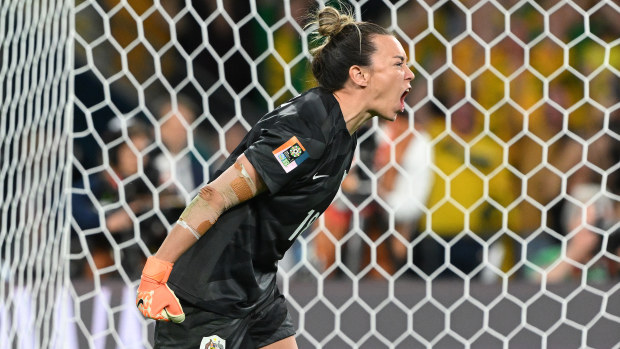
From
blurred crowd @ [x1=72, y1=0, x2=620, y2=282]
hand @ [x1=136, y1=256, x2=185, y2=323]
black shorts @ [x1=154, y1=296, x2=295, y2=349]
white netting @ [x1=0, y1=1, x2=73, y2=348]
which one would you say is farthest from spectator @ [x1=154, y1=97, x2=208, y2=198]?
hand @ [x1=136, y1=256, x2=185, y2=323]

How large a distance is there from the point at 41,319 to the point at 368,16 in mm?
1930

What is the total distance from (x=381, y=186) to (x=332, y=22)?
1390 millimetres

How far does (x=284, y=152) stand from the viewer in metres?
1.79

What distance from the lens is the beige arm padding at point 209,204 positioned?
176cm

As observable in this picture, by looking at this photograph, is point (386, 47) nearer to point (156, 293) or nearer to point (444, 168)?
point (156, 293)

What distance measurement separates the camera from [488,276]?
3295 mm

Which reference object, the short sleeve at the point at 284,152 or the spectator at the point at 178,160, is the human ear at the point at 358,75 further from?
the spectator at the point at 178,160

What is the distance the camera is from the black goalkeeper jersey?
186cm

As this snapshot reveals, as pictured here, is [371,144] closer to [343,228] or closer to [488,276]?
[343,228]

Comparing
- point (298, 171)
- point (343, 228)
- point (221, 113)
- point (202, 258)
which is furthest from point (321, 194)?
point (221, 113)

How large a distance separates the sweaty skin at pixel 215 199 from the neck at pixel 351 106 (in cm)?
28

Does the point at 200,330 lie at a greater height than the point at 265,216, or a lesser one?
lesser

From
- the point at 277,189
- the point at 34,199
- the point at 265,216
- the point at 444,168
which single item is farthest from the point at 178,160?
the point at 277,189

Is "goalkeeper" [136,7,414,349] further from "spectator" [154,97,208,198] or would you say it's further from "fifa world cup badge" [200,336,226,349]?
"spectator" [154,97,208,198]
